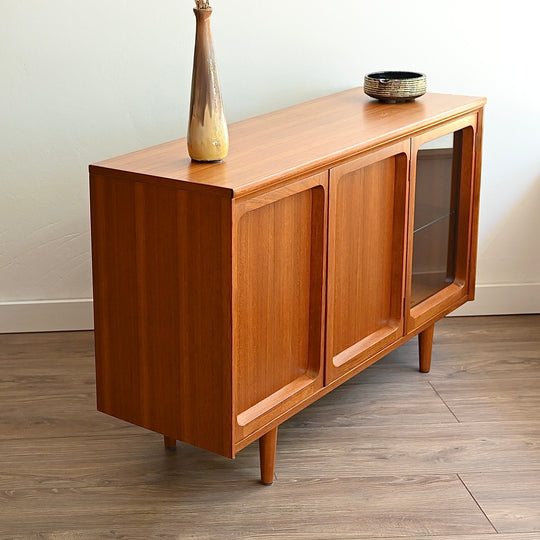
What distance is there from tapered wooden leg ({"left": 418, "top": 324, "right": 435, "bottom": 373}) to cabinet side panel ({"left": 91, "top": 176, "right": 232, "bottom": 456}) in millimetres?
1004

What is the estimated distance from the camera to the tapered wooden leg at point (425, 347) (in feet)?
9.24

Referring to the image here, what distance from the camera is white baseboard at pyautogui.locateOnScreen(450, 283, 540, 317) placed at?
10.9 feet

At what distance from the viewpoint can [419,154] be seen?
8.25 feet

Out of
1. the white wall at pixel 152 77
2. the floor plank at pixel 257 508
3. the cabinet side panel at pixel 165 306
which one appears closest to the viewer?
the cabinet side panel at pixel 165 306

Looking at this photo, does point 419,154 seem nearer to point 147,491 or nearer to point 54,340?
point 147,491

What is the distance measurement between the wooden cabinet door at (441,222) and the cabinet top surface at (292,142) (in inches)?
3.5

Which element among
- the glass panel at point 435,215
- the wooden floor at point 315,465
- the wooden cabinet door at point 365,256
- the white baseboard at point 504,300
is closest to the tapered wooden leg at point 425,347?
the wooden floor at point 315,465

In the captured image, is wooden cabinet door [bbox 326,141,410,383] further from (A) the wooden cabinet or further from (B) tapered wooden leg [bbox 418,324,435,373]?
(B) tapered wooden leg [bbox 418,324,435,373]

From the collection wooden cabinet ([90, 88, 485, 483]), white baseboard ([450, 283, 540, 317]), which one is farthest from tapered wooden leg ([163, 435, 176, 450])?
white baseboard ([450, 283, 540, 317])

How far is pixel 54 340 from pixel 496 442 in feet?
4.89

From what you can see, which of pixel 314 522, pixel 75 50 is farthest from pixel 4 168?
pixel 314 522

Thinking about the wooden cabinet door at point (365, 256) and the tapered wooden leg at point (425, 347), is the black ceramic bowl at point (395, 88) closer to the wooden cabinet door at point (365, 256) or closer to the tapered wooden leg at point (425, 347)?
the wooden cabinet door at point (365, 256)

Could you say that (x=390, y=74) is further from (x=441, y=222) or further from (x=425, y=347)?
(x=425, y=347)

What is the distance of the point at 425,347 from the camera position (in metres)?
2.83
